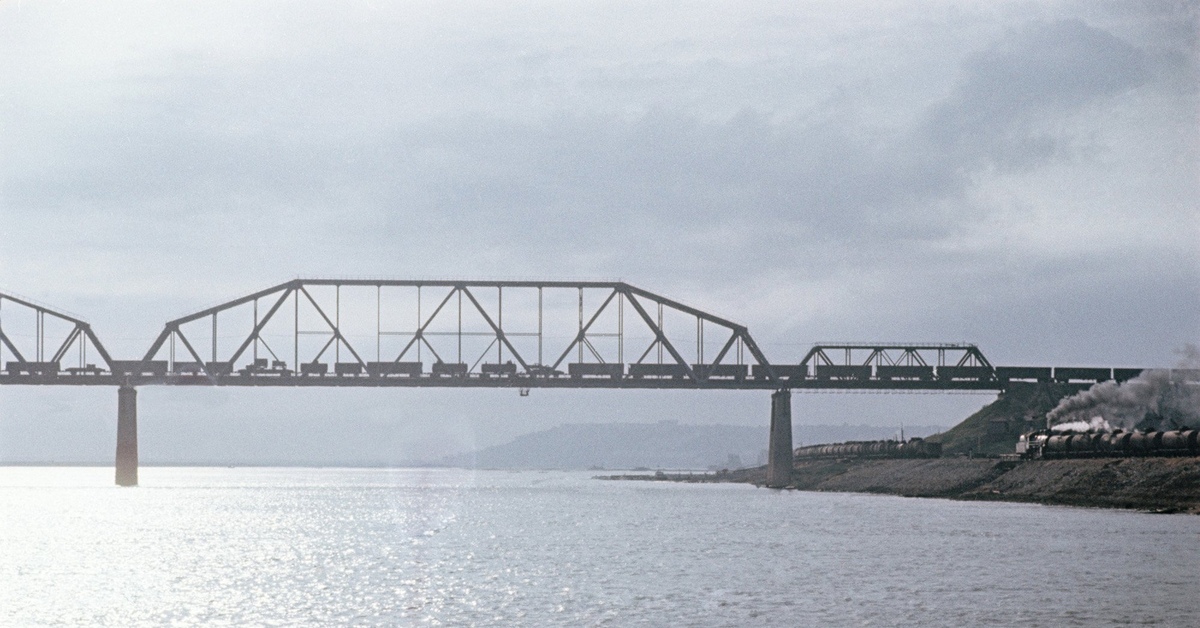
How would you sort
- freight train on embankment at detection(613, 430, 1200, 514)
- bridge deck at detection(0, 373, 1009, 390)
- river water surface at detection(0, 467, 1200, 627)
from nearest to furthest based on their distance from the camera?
1. river water surface at detection(0, 467, 1200, 627)
2. freight train on embankment at detection(613, 430, 1200, 514)
3. bridge deck at detection(0, 373, 1009, 390)

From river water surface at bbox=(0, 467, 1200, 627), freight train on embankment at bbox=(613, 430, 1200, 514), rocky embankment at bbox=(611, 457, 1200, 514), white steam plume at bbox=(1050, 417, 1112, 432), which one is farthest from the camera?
white steam plume at bbox=(1050, 417, 1112, 432)

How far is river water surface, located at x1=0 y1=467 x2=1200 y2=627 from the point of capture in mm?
56500

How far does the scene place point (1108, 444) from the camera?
458ft

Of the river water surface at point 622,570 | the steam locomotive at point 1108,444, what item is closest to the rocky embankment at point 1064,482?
the steam locomotive at point 1108,444

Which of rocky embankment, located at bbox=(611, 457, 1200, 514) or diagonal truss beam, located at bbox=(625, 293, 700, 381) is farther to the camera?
diagonal truss beam, located at bbox=(625, 293, 700, 381)

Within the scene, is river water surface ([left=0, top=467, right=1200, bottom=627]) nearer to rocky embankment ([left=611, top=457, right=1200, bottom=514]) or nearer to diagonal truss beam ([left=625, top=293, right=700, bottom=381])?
rocky embankment ([left=611, top=457, right=1200, bottom=514])

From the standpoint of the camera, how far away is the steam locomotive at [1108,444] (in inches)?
5113

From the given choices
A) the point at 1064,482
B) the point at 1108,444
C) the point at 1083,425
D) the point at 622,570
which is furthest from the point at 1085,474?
the point at 622,570

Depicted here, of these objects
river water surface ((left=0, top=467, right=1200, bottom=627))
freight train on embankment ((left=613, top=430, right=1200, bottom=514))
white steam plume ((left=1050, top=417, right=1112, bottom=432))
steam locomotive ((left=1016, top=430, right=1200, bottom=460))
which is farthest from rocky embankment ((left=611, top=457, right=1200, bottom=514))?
white steam plume ((left=1050, top=417, right=1112, bottom=432))

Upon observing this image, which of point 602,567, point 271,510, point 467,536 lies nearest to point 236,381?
point 271,510

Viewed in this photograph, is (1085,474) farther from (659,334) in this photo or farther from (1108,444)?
(659,334)

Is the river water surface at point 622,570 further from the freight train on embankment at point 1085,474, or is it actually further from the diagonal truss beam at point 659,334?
the diagonal truss beam at point 659,334

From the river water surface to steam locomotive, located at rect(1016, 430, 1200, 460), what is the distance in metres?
13.9

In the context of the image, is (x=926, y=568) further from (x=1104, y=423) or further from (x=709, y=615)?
(x=1104, y=423)
